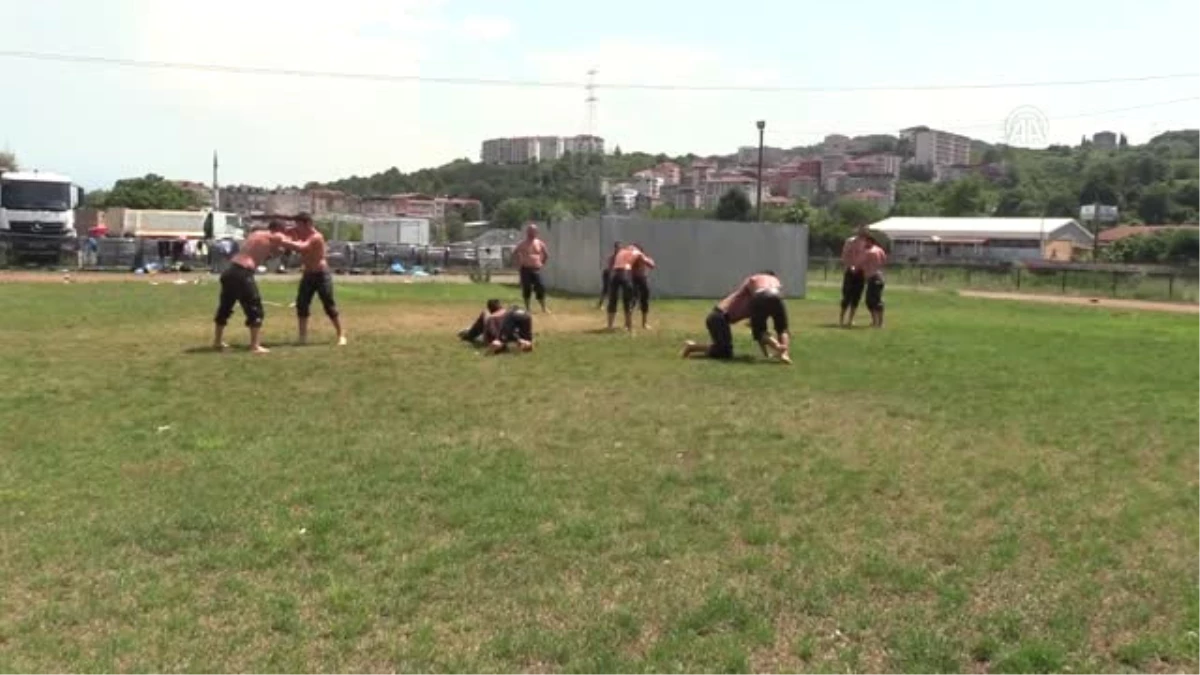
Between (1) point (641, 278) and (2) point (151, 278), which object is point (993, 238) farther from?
(1) point (641, 278)

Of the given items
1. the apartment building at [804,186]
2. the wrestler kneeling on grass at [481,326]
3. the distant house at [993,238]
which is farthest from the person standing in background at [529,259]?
the apartment building at [804,186]

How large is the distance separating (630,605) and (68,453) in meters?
4.64

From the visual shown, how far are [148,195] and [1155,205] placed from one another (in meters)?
96.2

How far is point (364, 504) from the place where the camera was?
6547 mm

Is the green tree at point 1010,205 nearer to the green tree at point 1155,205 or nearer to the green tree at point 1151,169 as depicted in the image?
the green tree at point 1155,205

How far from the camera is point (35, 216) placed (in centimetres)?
3966

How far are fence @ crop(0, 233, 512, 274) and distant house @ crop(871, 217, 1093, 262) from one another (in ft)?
218

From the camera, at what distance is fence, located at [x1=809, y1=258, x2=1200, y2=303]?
39.8 metres

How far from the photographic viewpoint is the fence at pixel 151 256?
3878 cm

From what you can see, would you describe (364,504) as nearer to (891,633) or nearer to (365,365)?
(891,633)

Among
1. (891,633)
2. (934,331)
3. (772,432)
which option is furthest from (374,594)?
(934,331)

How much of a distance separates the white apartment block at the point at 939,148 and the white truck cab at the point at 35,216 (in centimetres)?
12361

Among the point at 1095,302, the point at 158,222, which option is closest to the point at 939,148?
the point at 158,222

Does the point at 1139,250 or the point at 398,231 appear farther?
the point at 1139,250
